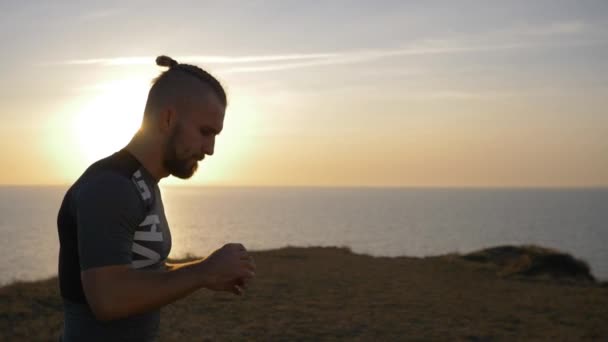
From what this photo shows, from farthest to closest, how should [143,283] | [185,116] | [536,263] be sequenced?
[536,263]
[185,116]
[143,283]

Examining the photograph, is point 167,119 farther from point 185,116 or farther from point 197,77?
point 197,77

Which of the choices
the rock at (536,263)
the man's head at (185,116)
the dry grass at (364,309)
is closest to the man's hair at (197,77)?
the man's head at (185,116)

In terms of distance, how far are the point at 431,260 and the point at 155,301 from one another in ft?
54.1

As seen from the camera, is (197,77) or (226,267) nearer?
(226,267)

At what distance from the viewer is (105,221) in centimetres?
214

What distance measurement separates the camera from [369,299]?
12.1 metres

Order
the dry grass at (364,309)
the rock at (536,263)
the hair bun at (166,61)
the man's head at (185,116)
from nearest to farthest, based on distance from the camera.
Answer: the man's head at (185,116)
the hair bun at (166,61)
the dry grass at (364,309)
the rock at (536,263)

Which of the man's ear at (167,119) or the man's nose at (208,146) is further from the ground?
the man's ear at (167,119)

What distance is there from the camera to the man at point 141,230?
2.13 meters

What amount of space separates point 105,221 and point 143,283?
0.83 feet

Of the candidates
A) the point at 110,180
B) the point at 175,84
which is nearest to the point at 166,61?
the point at 175,84

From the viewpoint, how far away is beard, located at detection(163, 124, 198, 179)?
8.00 ft

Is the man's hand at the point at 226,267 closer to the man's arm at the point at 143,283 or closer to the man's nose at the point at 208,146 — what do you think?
the man's arm at the point at 143,283

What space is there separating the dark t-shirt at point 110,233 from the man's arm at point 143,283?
0.16 feet
